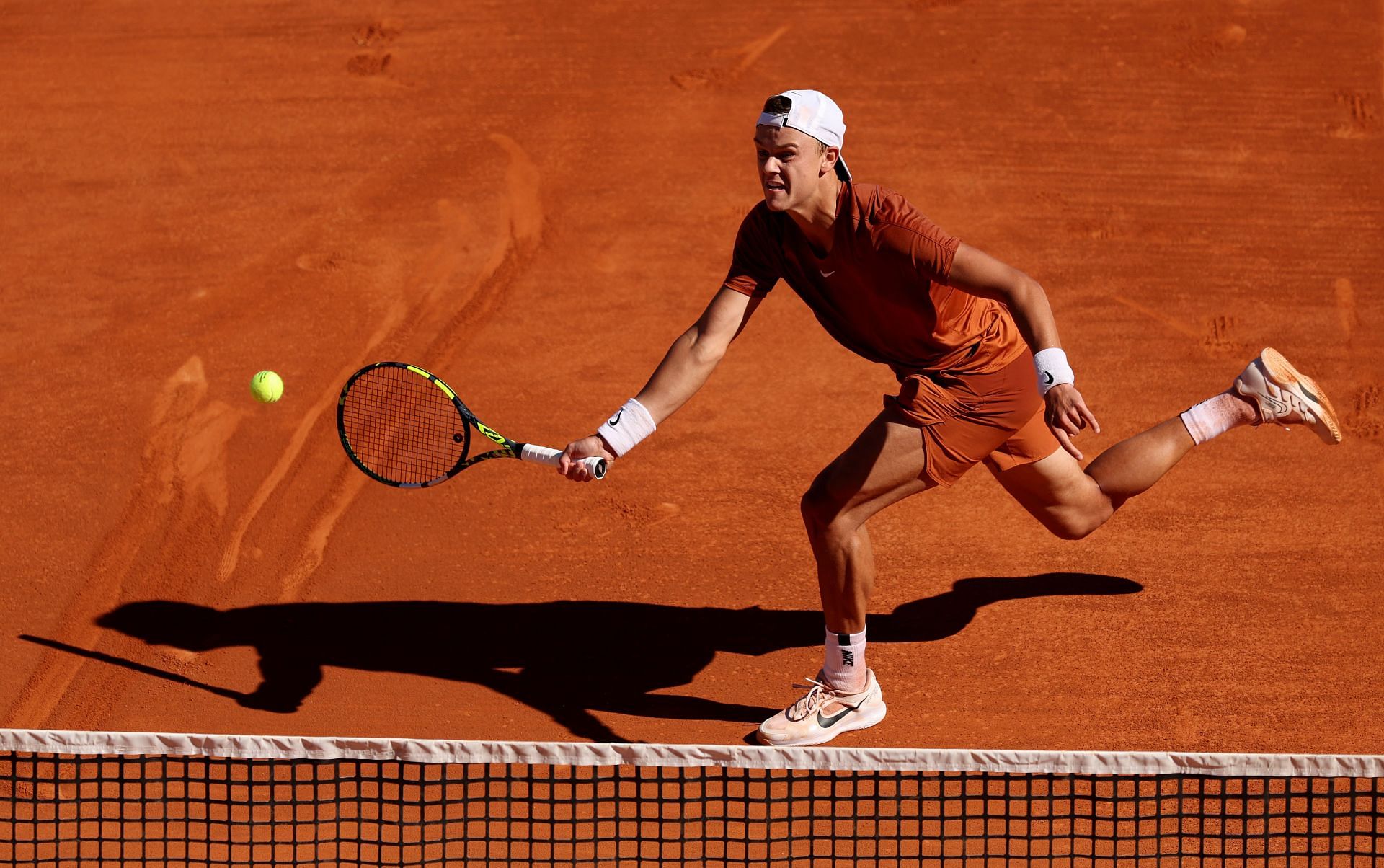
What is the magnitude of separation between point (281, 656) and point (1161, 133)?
612 cm

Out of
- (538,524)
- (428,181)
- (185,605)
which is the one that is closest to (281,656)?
(185,605)

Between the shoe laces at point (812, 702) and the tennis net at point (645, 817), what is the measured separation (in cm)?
25

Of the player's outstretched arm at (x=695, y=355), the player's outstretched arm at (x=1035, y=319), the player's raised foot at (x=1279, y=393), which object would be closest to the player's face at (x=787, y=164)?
the player's outstretched arm at (x=695, y=355)

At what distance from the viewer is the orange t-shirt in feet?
16.2

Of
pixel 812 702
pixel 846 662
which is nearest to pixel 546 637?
pixel 812 702

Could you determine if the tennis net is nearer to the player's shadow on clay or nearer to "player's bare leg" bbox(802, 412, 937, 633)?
the player's shadow on clay

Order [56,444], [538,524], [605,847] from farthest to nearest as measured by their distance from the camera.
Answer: [56,444], [538,524], [605,847]

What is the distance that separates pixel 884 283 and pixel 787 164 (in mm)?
507

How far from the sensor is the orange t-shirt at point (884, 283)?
4.94 metres

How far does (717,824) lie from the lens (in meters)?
5.32

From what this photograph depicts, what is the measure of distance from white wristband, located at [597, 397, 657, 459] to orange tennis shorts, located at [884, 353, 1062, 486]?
0.83 metres

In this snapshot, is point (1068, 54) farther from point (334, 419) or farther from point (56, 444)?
point (56, 444)

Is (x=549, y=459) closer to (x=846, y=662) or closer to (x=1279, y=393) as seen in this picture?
(x=846, y=662)

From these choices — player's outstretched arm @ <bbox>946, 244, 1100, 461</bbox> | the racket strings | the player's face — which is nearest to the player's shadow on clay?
the racket strings
